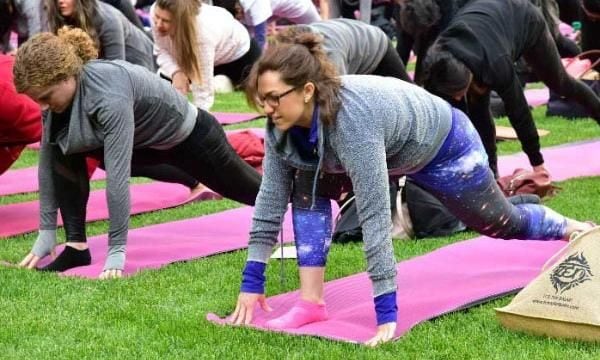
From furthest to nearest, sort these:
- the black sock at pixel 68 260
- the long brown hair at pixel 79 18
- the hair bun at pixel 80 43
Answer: the long brown hair at pixel 79 18 < the black sock at pixel 68 260 < the hair bun at pixel 80 43

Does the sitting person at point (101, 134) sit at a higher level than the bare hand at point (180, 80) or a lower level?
higher

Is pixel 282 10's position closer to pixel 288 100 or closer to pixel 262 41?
pixel 262 41

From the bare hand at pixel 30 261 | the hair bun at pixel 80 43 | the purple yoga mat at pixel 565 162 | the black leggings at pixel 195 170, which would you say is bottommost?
the purple yoga mat at pixel 565 162

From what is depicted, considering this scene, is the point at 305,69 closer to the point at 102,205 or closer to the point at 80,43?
the point at 80,43

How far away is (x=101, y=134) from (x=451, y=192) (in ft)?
4.99

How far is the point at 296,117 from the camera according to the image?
352 centimetres

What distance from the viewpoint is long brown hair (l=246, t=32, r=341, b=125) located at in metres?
3.49

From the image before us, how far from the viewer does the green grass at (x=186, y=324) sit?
11.6 feet

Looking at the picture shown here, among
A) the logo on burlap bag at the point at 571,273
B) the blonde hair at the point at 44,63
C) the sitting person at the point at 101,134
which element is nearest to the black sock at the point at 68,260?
the sitting person at the point at 101,134

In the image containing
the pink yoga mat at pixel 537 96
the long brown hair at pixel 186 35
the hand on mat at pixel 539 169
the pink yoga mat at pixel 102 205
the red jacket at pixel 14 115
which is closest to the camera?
the red jacket at pixel 14 115

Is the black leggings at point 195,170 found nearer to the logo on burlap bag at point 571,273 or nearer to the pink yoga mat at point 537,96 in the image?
the logo on burlap bag at point 571,273

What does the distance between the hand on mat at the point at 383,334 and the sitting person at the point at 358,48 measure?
75.2 inches

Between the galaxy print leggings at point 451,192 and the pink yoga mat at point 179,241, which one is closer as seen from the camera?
the galaxy print leggings at point 451,192

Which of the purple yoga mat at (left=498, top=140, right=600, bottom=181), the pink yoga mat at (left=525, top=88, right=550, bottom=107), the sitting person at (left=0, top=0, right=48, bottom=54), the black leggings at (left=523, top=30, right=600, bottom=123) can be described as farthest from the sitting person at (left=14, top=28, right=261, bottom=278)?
the pink yoga mat at (left=525, top=88, right=550, bottom=107)
